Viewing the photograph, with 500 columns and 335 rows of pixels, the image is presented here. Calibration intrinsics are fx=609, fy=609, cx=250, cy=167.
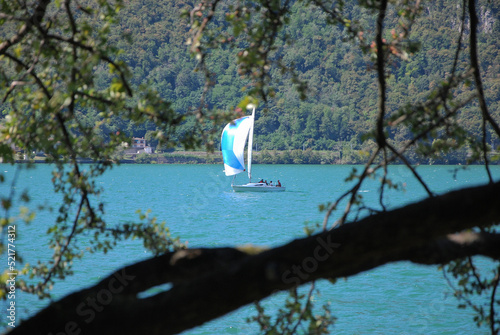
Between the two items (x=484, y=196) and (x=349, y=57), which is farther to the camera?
(x=349, y=57)

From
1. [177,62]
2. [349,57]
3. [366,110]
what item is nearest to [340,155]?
[366,110]

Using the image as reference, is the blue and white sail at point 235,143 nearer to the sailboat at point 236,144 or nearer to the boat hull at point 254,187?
the sailboat at point 236,144

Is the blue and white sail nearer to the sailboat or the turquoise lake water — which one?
the sailboat

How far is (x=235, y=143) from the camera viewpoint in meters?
45.9

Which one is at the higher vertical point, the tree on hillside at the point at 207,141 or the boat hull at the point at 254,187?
the tree on hillside at the point at 207,141

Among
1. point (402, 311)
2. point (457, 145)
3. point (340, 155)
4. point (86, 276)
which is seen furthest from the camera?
point (340, 155)

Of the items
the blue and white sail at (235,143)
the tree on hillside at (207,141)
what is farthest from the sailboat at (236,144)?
the tree on hillside at (207,141)

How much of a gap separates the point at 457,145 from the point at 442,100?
0.27 metres

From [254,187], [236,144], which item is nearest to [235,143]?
[236,144]

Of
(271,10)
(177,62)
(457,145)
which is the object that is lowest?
(457,145)

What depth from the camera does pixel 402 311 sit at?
54.2ft

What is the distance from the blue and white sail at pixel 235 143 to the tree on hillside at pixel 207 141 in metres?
39.9

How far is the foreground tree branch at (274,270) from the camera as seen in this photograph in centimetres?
198

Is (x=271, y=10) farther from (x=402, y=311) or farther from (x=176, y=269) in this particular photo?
(x=402, y=311)
